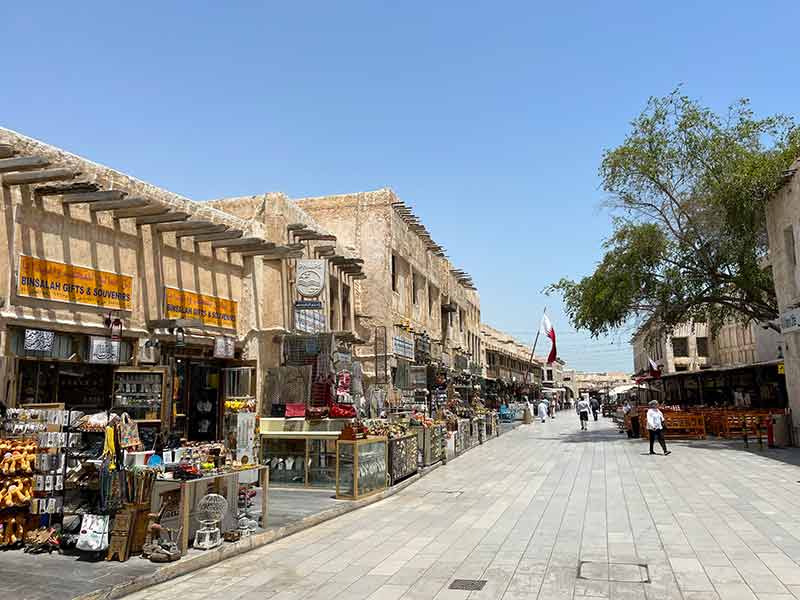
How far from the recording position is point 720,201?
70.3 feet

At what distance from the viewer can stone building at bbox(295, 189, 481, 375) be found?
21.6 meters

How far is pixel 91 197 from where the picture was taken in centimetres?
1018

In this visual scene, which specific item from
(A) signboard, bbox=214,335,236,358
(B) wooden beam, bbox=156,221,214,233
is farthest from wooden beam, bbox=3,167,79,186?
(A) signboard, bbox=214,335,236,358

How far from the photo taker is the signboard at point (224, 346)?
1298 centimetres

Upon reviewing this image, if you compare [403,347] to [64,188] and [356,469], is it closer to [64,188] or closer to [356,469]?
[356,469]

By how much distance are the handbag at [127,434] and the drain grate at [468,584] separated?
3.96 metres

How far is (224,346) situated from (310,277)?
3.41 m

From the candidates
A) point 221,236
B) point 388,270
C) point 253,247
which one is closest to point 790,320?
point 388,270

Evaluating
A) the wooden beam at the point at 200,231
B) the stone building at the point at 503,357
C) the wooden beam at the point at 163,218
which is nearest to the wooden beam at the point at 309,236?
the wooden beam at the point at 200,231

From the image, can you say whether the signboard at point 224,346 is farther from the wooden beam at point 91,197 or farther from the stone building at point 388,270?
the stone building at point 388,270

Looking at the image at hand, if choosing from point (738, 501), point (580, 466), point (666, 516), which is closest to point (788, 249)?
point (580, 466)

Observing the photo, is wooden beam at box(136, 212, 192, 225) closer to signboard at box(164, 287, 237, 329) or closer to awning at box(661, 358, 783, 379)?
signboard at box(164, 287, 237, 329)

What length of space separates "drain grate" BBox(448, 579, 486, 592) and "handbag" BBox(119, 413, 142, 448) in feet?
13.0

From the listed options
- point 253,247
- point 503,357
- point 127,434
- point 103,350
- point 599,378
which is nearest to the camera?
point 127,434
